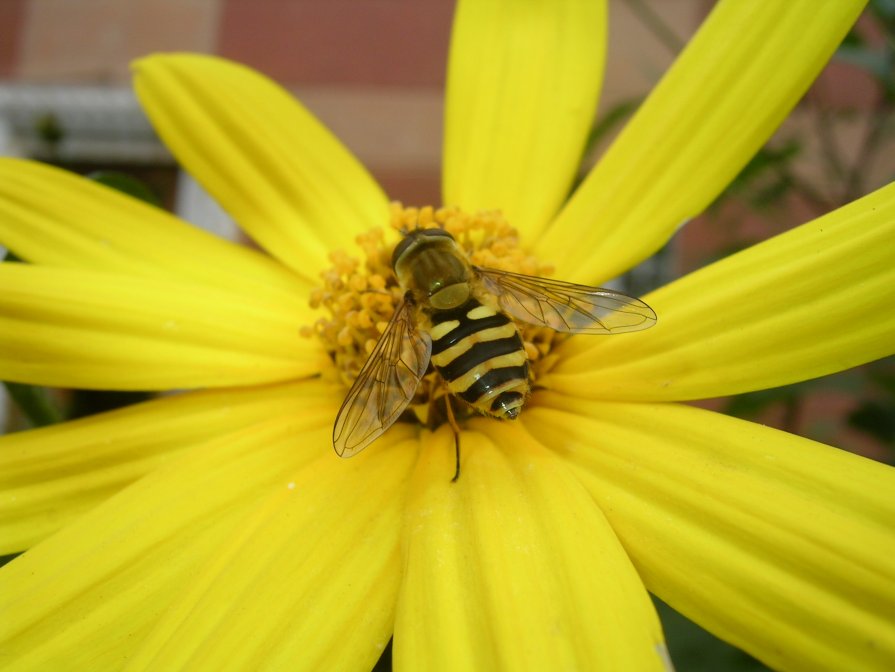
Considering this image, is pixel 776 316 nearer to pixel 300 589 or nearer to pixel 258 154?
pixel 300 589

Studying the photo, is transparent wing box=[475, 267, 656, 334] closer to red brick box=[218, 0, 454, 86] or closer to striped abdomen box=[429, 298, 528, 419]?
striped abdomen box=[429, 298, 528, 419]

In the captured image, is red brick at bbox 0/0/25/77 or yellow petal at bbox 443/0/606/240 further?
red brick at bbox 0/0/25/77

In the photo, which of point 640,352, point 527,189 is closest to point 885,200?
point 640,352

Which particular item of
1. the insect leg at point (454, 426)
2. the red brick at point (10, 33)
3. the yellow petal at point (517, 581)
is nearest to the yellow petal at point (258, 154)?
the insect leg at point (454, 426)

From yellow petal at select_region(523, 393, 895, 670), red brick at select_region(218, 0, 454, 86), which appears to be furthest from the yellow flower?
red brick at select_region(218, 0, 454, 86)

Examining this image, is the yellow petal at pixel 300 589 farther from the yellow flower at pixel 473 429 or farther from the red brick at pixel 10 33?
the red brick at pixel 10 33

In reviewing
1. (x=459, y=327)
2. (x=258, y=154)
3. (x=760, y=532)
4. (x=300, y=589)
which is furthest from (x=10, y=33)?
(x=760, y=532)
